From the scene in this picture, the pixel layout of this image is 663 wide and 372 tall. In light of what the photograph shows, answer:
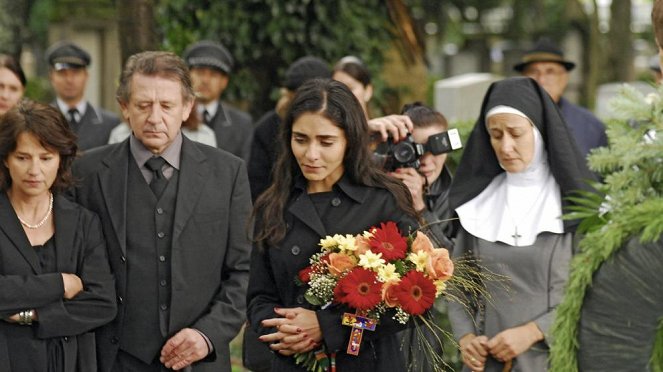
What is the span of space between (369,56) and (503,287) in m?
6.96

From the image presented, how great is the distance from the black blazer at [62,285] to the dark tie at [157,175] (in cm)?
28

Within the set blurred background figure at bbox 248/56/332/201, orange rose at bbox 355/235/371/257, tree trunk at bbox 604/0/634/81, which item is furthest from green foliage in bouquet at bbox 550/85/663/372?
tree trunk at bbox 604/0/634/81

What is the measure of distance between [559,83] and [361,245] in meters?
5.36

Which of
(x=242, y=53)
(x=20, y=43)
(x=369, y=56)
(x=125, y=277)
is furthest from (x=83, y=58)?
(x=20, y=43)

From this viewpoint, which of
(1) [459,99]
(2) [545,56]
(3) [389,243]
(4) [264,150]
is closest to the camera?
(3) [389,243]

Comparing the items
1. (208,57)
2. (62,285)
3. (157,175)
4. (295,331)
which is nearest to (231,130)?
(208,57)

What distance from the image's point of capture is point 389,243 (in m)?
4.50

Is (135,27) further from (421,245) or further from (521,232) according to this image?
(421,245)

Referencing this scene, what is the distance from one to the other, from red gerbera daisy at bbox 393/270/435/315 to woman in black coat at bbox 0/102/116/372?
129 centimetres

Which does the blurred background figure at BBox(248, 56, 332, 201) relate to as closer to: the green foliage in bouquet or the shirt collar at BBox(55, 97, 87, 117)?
the shirt collar at BBox(55, 97, 87, 117)

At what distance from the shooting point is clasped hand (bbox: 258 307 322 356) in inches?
180

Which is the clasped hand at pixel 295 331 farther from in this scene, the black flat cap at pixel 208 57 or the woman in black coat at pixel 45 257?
the black flat cap at pixel 208 57

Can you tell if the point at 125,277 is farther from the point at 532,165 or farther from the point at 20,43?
the point at 20,43

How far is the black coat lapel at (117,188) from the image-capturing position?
5.04m
